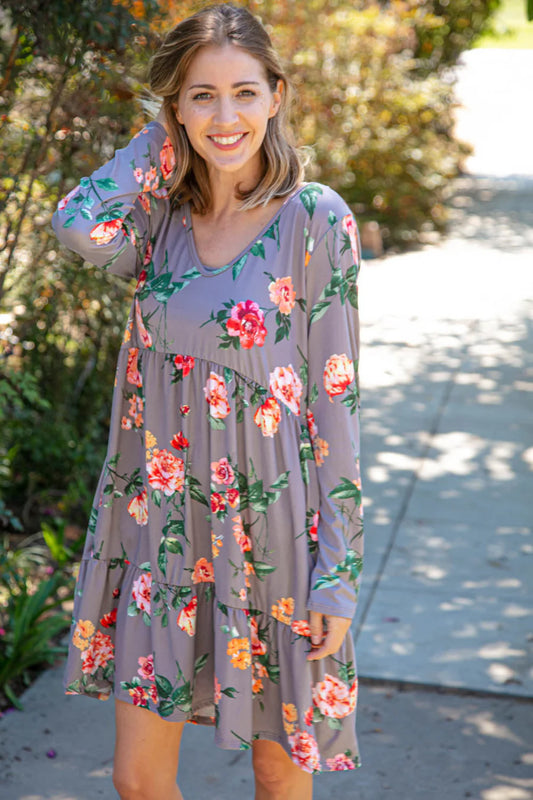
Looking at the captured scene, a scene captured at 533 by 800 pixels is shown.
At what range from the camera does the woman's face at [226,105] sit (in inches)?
84.6

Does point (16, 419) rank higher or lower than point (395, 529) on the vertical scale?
higher

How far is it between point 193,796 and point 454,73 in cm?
1338

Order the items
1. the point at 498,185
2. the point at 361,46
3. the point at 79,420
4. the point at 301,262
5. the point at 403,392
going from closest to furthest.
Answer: the point at 301,262 → the point at 79,420 → the point at 403,392 → the point at 361,46 → the point at 498,185

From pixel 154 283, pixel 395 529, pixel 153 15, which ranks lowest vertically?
pixel 395 529

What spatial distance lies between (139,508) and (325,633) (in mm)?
500

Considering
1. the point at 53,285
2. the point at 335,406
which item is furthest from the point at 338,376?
the point at 53,285

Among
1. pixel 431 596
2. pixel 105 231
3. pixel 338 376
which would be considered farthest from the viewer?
pixel 431 596

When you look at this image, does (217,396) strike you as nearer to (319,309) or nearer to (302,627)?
(319,309)

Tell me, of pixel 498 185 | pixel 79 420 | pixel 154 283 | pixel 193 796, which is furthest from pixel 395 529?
pixel 498 185

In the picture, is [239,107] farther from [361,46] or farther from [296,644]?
[361,46]

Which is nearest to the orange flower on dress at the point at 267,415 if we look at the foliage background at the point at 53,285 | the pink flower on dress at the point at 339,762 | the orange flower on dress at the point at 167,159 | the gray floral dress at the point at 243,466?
the gray floral dress at the point at 243,466

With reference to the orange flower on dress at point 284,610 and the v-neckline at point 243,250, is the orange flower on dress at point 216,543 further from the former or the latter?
the v-neckline at point 243,250

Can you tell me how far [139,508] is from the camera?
7.51 feet

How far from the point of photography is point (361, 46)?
1017 centimetres
